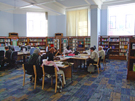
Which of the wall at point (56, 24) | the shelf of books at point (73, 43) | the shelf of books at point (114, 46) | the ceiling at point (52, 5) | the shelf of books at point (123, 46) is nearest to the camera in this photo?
the ceiling at point (52, 5)

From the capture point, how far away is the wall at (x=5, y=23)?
11.9 metres

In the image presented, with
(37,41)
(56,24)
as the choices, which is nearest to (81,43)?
(56,24)

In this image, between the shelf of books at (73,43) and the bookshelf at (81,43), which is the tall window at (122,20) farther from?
the shelf of books at (73,43)

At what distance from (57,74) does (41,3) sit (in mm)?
6699

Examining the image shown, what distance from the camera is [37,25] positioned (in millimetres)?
13758

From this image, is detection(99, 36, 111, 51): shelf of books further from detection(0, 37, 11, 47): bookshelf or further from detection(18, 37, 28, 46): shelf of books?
detection(0, 37, 11, 47): bookshelf

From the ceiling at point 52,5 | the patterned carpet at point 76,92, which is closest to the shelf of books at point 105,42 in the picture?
the ceiling at point 52,5

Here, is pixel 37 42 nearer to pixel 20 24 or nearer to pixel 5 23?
pixel 20 24

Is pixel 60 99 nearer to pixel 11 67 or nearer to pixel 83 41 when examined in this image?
pixel 11 67

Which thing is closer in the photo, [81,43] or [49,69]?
[49,69]

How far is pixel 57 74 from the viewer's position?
4.13 m

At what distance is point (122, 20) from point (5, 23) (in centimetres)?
1083

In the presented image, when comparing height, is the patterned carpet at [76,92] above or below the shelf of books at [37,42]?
below

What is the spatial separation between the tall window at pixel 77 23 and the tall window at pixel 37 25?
8.40ft
